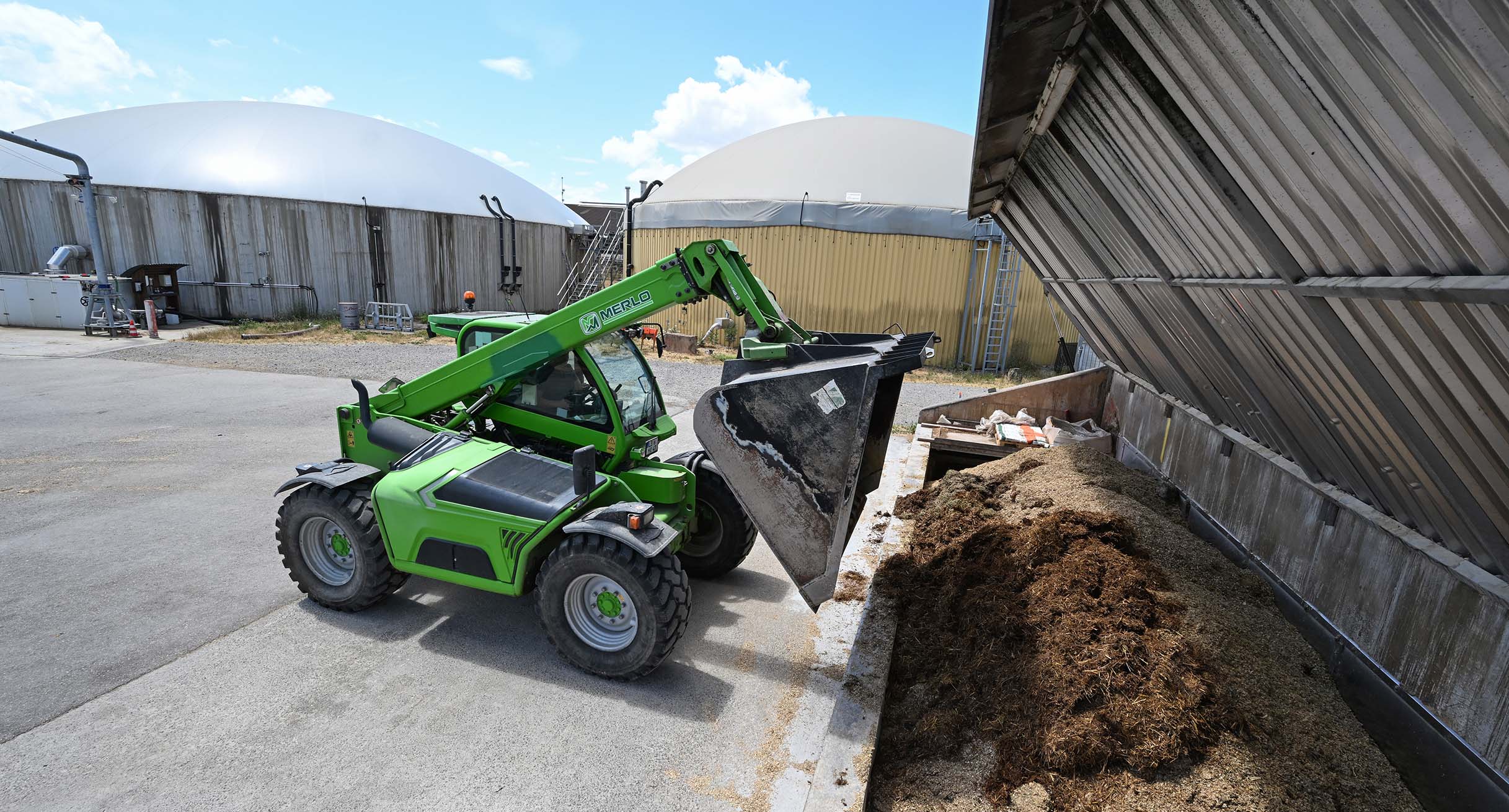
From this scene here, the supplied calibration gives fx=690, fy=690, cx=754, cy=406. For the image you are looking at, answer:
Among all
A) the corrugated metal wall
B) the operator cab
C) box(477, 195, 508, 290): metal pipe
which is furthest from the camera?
box(477, 195, 508, 290): metal pipe

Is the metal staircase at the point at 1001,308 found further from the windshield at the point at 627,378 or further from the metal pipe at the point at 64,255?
the metal pipe at the point at 64,255

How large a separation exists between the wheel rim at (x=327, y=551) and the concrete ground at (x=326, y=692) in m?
0.25

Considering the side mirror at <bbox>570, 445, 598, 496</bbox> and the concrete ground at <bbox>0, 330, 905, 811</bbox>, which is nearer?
the concrete ground at <bbox>0, 330, 905, 811</bbox>

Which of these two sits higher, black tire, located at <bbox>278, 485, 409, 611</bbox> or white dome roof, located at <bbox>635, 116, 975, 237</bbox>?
white dome roof, located at <bbox>635, 116, 975, 237</bbox>

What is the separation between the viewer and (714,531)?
17.8ft

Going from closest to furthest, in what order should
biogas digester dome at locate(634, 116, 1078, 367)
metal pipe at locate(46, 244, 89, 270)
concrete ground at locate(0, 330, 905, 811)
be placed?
1. concrete ground at locate(0, 330, 905, 811)
2. biogas digester dome at locate(634, 116, 1078, 367)
3. metal pipe at locate(46, 244, 89, 270)

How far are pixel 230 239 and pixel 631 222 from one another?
12407 mm

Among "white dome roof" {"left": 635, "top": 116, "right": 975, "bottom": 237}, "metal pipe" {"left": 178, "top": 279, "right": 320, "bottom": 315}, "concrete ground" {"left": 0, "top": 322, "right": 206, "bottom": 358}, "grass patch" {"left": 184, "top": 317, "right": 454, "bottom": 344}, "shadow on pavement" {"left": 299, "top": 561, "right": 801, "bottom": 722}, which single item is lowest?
"shadow on pavement" {"left": 299, "top": 561, "right": 801, "bottom": 722}

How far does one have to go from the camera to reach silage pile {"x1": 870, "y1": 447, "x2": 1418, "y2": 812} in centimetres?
288

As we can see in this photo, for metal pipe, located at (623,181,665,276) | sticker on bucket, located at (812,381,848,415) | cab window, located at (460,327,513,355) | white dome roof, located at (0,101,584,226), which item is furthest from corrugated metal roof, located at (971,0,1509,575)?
white dome roof, located at (0,101,584,226)

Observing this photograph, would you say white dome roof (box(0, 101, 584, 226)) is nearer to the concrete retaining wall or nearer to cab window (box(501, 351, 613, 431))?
cab window (box(501, 351, 613, 431))

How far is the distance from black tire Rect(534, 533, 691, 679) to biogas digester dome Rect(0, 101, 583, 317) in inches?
898

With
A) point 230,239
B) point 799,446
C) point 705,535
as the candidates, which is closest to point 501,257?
point 230,239

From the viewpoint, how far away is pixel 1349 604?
3676 millimetres
